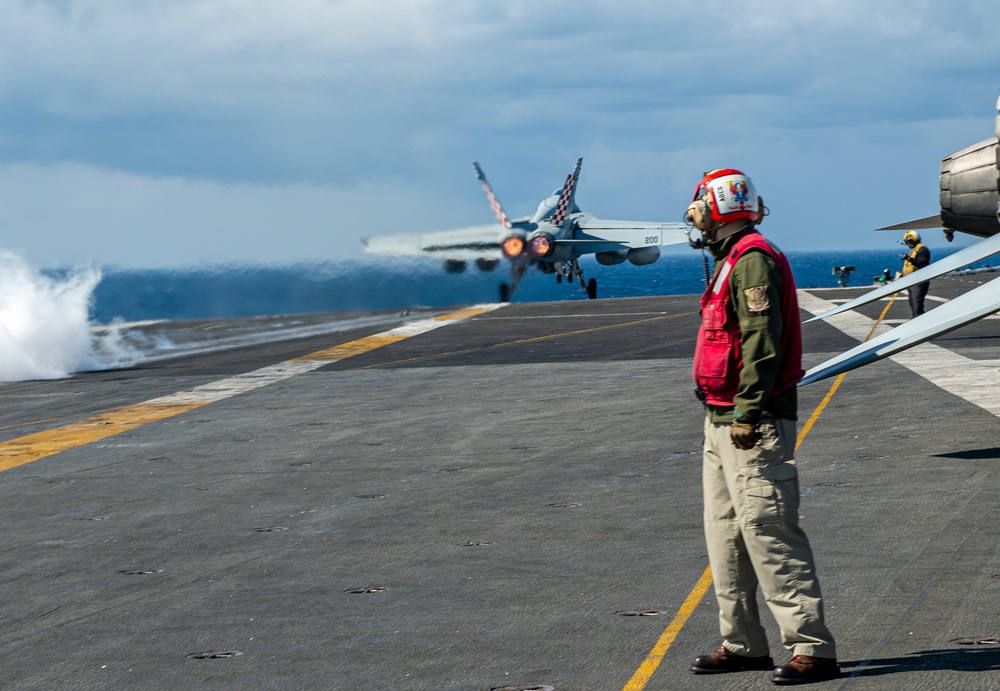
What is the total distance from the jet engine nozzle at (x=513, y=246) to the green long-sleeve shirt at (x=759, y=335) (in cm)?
4556

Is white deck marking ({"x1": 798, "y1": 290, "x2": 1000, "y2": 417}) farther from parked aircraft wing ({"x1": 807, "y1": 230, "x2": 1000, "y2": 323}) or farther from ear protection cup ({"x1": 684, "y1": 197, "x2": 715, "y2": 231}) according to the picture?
ear protection cup ({"x1": 684, "y1": 197, "x2": 715, "y2": 231})

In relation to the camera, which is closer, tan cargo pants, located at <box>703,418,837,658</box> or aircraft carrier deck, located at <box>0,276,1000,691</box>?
tan cargo pants, located at <box>703,418,837,658</box>

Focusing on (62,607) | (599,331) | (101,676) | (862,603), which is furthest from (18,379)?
(862,603)

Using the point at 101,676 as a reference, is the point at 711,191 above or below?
above

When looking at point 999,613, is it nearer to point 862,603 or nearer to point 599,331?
point 862,603

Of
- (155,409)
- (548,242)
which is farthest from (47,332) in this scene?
(548,242)

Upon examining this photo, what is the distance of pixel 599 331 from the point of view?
2738 cm

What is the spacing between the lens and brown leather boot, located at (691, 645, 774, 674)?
564 centimetres

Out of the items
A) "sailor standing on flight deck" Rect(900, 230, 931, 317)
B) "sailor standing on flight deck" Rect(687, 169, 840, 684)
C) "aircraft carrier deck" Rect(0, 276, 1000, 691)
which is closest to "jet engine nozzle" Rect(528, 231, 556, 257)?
"sailor standing on flight deck" Rect(900, 230, 931, 317)

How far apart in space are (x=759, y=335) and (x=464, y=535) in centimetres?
412

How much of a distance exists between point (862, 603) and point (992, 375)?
35.4 ft

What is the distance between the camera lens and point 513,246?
50.9m

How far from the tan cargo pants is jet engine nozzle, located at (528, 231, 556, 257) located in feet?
150

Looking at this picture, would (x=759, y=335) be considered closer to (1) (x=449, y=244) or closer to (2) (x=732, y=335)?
(2) (x=732, y=335)
